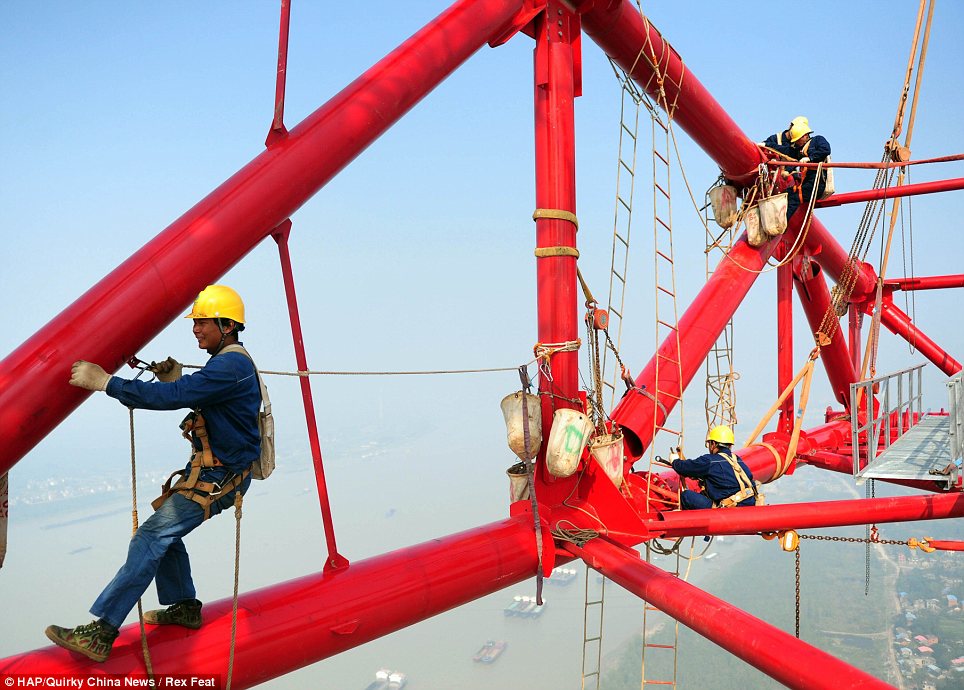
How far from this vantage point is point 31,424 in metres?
3.93

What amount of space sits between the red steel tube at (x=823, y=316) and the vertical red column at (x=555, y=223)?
758cm

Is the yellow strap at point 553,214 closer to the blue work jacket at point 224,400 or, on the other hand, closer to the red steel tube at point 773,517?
the red steel tube at point 773,517

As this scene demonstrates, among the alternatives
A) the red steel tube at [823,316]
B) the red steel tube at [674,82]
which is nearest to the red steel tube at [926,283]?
the red steel tube at [823,316]

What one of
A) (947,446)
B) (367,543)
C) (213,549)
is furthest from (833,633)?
(947,446)

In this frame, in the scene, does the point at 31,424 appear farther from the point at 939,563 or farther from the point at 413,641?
the point at 939,563

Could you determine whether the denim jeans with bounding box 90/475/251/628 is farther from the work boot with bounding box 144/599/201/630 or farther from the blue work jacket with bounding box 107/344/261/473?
the blue work jacket with bounding box 107/344/261/473

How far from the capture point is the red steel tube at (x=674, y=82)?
8016 millimetres

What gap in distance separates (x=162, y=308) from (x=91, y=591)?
101m

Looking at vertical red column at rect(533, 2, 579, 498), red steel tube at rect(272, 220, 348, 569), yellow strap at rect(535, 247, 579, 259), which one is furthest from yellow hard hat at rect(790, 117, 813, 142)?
red steel tube at rect(272, 220, 348, 569)

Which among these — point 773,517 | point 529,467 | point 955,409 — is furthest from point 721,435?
point 529,467

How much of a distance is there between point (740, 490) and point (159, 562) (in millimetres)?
6419

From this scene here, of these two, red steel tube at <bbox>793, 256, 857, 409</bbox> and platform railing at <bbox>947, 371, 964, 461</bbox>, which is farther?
red steel tube at <bbox>793, 256, 857, 409</bbox>

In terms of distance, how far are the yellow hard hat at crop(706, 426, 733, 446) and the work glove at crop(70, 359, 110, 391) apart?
742cm

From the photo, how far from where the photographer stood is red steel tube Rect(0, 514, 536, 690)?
14.1 feet
